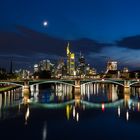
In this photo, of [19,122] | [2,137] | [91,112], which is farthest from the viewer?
[91,112]

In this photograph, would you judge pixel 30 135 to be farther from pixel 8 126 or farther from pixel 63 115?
pixel 63 115

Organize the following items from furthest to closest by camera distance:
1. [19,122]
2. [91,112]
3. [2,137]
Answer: [91,112] < [19,122] < [2,137]

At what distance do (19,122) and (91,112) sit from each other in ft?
41.0

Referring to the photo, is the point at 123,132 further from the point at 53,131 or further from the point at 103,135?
the point at 53,131

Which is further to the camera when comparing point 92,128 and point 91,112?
point 91,112

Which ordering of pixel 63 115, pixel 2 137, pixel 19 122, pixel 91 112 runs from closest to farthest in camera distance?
1. pixel 2 137
2. pixel 19 122
3. pixel 63 115
4. pixel 91 112

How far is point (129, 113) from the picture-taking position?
42.7m

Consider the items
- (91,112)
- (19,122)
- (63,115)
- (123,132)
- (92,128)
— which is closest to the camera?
(123,132)

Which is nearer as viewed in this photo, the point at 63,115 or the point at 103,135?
the point at 103,135

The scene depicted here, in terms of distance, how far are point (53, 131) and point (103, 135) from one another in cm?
485

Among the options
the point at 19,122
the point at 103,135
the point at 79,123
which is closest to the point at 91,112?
the point at 79,123

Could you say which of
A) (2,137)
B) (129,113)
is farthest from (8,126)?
(129,113)

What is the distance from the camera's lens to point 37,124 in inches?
1378

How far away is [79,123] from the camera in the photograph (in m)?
35.9
